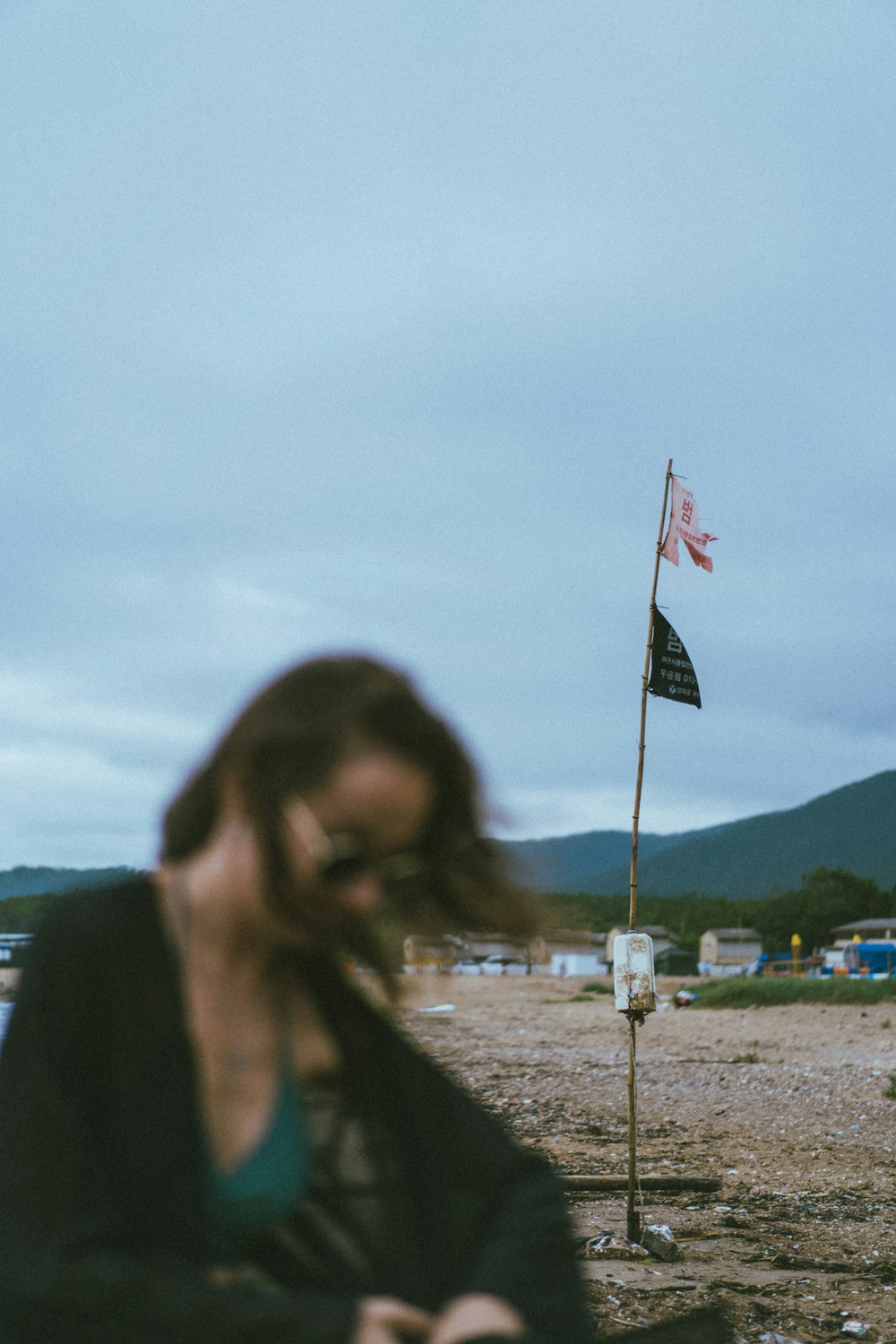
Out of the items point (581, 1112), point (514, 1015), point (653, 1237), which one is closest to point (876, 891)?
point (514, 1015)

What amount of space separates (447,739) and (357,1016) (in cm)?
39

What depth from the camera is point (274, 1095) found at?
1423 mm

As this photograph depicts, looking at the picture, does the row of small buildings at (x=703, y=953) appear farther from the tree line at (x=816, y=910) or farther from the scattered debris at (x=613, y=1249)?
the scattered debris at (x=613, y=1249)

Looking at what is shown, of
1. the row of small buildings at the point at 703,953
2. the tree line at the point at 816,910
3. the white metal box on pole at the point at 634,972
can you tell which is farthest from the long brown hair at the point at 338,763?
the tree line at the point at 816,910

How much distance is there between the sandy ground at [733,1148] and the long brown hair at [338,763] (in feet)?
0.50

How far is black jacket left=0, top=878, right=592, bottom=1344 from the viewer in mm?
1238

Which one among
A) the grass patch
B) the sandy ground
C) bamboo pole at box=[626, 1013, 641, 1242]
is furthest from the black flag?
the grass patch

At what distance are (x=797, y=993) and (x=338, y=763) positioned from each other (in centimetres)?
3362

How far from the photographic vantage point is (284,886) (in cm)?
132

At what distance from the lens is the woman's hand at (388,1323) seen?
1.25m

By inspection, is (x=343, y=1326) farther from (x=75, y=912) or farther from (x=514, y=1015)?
Answer: (x=514, y=1015)

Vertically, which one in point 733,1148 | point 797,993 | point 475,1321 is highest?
point 475,1321

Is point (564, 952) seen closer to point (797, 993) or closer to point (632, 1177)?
point (632, 1177)

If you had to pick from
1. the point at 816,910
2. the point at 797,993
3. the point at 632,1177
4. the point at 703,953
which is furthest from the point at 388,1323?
the point at 816,910
